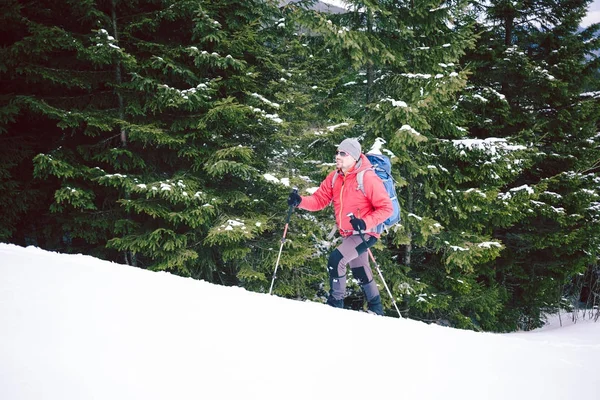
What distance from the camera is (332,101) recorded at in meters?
8.45

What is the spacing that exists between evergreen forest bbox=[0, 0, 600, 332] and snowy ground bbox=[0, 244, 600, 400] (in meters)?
4.69

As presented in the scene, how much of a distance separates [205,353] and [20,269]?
7.13 ft

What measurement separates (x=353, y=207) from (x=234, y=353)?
2729mm

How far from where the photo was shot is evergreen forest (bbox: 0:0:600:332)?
6.78 m

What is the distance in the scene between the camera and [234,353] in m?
1.75

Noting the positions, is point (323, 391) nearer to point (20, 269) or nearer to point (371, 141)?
point (20, 269)

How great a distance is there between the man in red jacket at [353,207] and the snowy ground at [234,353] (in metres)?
1.55

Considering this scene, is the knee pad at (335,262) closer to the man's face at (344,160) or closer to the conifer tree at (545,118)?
the man's face at (344,160)

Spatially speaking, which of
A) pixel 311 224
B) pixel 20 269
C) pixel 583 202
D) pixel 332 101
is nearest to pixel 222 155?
pixel 311 224

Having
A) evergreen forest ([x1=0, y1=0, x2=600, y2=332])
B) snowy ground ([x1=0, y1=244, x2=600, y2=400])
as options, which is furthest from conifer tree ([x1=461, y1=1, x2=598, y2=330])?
snowy ground ([x1=0, y1=244, x2=600, y2=400])

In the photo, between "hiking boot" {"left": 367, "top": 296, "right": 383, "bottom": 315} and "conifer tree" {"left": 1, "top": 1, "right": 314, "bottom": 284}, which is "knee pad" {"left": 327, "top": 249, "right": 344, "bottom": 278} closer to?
"hiking boot" {"left": 367, "top": 296, "right": 383, "bottom": 315}

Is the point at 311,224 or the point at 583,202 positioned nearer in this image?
the point at 311,224

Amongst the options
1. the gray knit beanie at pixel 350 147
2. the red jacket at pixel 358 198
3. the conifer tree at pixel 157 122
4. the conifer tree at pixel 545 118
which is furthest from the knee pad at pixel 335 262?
the conifer tree at pixel 545 118

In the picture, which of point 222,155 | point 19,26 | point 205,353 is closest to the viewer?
point 205,353
